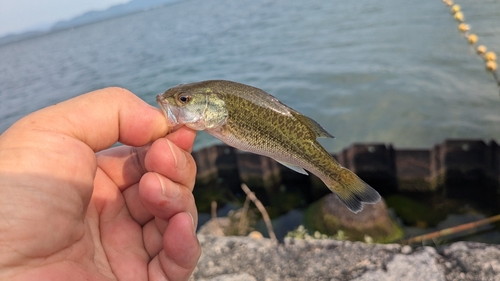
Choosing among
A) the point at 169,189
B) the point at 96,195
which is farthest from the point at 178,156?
the point at 96,195

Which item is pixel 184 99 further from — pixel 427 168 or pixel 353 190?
pixel 427 168

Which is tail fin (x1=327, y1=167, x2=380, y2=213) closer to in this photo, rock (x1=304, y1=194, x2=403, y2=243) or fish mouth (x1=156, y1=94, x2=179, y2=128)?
fish mouth (x1=156, y1=94, x2=179, y2=128)

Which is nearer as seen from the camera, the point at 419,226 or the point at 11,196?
the point at 11,196

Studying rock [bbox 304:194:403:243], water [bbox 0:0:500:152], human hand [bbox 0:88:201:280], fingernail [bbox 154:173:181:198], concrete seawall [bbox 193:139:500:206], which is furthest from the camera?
water [bbox 0:0:500:152]

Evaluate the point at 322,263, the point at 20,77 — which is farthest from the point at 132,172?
the point at 20,77

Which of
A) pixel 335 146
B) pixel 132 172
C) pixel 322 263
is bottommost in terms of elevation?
pixel 335 146

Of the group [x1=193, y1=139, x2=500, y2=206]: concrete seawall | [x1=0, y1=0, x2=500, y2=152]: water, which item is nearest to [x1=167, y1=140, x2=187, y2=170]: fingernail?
[x1=193, y1=139, x2=500, y2=206]: concrete seawall

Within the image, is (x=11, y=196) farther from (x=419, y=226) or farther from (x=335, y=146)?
(x=335, y=146)

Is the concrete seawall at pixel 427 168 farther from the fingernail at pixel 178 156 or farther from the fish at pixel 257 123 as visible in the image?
the fingernail at pixel 178 156
